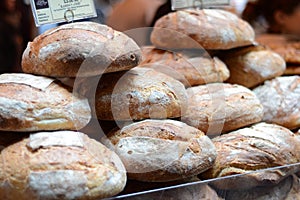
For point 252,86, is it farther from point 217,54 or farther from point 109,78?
point 109,78

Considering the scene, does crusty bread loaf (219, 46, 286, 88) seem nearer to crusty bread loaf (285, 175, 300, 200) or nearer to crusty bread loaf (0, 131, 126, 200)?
crusty bread loaf (285, 175, 300, 200)

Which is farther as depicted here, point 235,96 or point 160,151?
point 235,96

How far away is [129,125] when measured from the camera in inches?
47.8

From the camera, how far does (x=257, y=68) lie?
1.67 m

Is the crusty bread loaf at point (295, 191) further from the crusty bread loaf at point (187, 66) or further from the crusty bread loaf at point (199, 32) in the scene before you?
the crusty bread loaf at point (199, 32)

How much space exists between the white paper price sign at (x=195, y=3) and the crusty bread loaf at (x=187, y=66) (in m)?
0.19

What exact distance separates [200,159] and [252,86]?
0.62 metres

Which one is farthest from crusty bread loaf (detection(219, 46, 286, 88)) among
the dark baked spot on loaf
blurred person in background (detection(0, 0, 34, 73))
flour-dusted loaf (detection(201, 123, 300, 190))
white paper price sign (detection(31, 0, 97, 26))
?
blurred person in background (detection(0, 0, 34, 73))

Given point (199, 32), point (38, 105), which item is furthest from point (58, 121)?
point (199, 32)

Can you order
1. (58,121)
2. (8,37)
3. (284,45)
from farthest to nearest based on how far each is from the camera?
(8,37) → (284,45) → (58,121)

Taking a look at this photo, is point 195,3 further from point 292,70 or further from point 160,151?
point 160,151

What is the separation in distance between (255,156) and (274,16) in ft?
4.08

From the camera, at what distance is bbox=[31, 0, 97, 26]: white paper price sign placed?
1285 millimetres

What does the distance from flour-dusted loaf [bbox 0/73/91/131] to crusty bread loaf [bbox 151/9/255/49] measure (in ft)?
1.67
